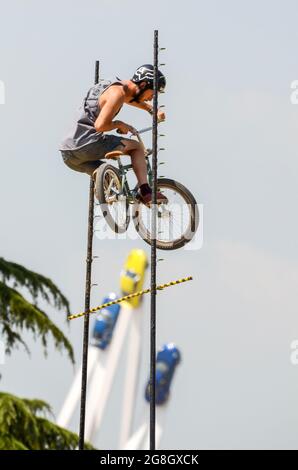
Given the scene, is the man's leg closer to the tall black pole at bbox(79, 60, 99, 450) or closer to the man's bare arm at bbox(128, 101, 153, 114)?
the man's bare arm at bbox(128, 101, 153, 114)

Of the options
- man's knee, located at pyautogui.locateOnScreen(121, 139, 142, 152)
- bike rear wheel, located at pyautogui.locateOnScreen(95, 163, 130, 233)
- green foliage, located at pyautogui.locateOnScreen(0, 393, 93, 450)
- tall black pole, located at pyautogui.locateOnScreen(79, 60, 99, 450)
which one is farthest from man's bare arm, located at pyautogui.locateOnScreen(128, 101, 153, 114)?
green foliage, located at pyautogui.locateOnScreen(0, 393, 93, 450)

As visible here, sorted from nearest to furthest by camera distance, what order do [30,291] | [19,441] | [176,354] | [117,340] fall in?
[19,441], [30,291], [176,354], [117,340]

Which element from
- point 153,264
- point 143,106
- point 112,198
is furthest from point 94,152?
point 153,264

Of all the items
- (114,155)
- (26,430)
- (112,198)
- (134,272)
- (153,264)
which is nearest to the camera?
(153,264)

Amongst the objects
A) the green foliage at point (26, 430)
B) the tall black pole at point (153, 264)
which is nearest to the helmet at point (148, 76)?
the tall black pole at point (153, 264)

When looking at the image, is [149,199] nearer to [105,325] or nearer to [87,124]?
[87,124]

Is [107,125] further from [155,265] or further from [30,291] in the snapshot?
[30,291]

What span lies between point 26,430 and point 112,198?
5575 mm

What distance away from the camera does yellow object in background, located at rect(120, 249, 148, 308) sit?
3956 cm

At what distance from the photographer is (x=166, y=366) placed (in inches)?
1601

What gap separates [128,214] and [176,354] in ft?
95.8
